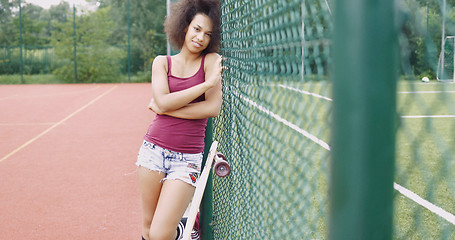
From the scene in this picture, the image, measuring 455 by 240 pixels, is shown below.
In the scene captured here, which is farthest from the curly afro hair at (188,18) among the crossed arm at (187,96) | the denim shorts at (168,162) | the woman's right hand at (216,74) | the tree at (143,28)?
the tree at (143,28)

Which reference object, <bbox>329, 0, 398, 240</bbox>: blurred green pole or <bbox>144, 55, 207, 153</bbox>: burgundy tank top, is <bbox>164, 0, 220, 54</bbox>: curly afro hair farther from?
<bbox>329, 0, 398, 240</bbox>: blurred green pole

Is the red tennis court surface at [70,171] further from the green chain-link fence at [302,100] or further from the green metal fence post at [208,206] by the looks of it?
the green chain-link fence at [302,100]

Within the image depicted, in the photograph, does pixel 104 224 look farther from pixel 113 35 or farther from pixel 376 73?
pixel 113 35

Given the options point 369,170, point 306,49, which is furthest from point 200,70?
point 369,170

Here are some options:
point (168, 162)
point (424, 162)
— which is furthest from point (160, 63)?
point (424, 162)

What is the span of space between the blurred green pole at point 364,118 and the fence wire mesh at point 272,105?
124mm

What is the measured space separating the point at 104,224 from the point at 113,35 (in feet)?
71.5

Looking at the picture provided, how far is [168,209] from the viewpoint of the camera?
256cm

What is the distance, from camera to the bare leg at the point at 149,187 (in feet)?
8.63

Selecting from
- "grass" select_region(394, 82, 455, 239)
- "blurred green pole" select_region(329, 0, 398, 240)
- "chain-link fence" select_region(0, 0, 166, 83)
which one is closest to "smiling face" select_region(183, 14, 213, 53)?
"grass" select_region(394, 82, 455, 239)

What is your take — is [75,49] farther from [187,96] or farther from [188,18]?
[187,96]

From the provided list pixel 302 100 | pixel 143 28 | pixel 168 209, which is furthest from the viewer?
pixel 143 28

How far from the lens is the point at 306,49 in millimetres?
1157

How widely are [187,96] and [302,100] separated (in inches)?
50.5
